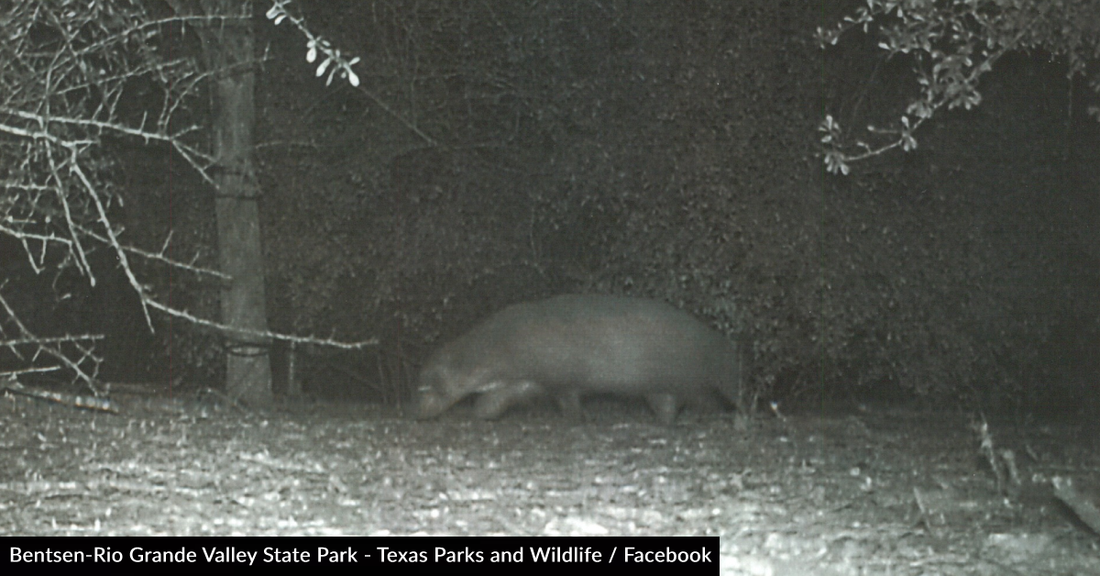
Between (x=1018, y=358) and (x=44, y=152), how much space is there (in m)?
2.21

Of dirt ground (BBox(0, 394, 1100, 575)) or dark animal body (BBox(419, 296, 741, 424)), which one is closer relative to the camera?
dirt ground (BBox(0, 394, 1100, 575))

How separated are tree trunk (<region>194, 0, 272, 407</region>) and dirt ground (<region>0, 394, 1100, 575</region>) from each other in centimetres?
10

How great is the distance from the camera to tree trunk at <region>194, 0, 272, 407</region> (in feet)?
9.29

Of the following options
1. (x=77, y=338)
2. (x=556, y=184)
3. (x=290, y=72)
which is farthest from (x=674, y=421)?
(x=77, y=338)

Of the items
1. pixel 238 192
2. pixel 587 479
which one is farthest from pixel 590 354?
pixel 238 192

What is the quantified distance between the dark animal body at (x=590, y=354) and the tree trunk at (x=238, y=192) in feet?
1.25

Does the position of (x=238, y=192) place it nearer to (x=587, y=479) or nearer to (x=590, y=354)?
(x=590, y=354)

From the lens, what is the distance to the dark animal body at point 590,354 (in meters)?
2.80

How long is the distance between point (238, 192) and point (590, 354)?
0.85 metres

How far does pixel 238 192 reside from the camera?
2.83 meters
